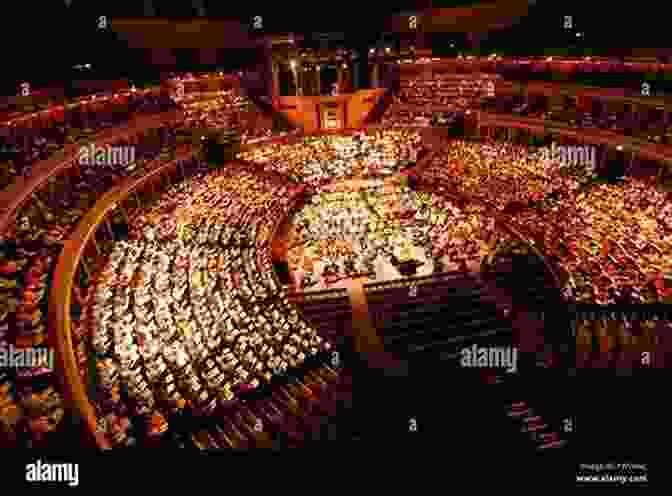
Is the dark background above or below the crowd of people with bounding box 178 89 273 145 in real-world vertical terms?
above

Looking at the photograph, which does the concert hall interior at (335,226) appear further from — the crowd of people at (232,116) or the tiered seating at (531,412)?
the crowd of people at (232,116)

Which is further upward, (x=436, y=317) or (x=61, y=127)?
(x=61, y=127)

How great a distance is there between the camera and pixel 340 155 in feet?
86.1

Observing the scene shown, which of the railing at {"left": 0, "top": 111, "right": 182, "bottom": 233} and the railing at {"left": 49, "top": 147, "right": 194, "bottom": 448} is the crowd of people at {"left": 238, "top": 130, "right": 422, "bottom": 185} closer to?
the railing at {"left": 0, "top": 111, "right": 182, "bottom": 233}

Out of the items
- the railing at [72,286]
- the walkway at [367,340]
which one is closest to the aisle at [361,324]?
the walkway at [367,340]

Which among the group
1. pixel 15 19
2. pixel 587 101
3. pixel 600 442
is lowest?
pixel 600 442

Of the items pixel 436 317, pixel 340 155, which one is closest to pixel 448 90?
pixel 340 155

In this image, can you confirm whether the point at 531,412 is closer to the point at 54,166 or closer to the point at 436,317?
the point at 436,317

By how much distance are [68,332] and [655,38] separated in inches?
1291

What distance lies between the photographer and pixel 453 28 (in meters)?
33.5

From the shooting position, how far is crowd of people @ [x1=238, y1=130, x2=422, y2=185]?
24578 mm

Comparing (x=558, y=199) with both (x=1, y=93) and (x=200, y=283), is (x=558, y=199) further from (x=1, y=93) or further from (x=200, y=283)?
(x=1, y=93)

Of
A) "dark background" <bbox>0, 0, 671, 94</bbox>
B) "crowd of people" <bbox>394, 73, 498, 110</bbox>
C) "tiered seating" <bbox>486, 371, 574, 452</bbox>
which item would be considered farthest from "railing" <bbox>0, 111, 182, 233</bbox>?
"crowd of people" <bbox>394, 73, 498, 110</bbox>
